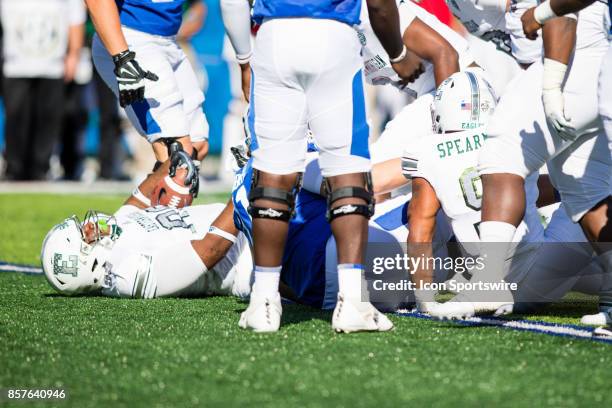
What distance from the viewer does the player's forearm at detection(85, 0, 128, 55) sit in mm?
5715

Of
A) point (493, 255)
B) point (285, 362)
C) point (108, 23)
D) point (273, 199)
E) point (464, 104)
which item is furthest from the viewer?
point (108, 23)

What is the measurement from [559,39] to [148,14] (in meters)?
2.83

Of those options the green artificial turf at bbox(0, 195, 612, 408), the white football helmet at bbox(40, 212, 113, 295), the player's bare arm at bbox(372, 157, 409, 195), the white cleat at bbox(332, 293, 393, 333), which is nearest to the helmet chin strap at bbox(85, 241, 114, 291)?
the white football helmet at bbox(40, 212, 113, 295)

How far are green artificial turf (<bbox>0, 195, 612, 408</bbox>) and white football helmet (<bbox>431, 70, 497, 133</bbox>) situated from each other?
887 mm

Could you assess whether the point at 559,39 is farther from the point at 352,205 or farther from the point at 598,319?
the point at 598,319

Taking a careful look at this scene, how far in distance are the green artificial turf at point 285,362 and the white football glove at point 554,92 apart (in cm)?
79

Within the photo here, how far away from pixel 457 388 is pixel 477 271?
146 centimetres

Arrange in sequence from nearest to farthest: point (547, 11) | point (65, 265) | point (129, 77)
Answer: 1. point (547, 11)
2. point (65, 265)
3. point (129, 77)

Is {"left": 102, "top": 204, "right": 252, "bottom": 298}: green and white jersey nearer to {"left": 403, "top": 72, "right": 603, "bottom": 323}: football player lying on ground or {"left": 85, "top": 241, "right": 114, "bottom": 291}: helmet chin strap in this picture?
{"left": 85, "top": 241, "right": 114, "bottom": 291}: helmet chin strap

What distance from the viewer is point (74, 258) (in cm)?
509

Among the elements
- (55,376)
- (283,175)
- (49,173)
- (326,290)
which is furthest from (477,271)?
(49,173)

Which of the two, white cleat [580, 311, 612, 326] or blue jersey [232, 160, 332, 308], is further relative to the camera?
blue jersey [232, 160, 332, 308]

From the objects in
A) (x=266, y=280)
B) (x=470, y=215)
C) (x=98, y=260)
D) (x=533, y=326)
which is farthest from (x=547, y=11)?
(x=98, y=260)

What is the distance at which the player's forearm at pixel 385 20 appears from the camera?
4.12m
